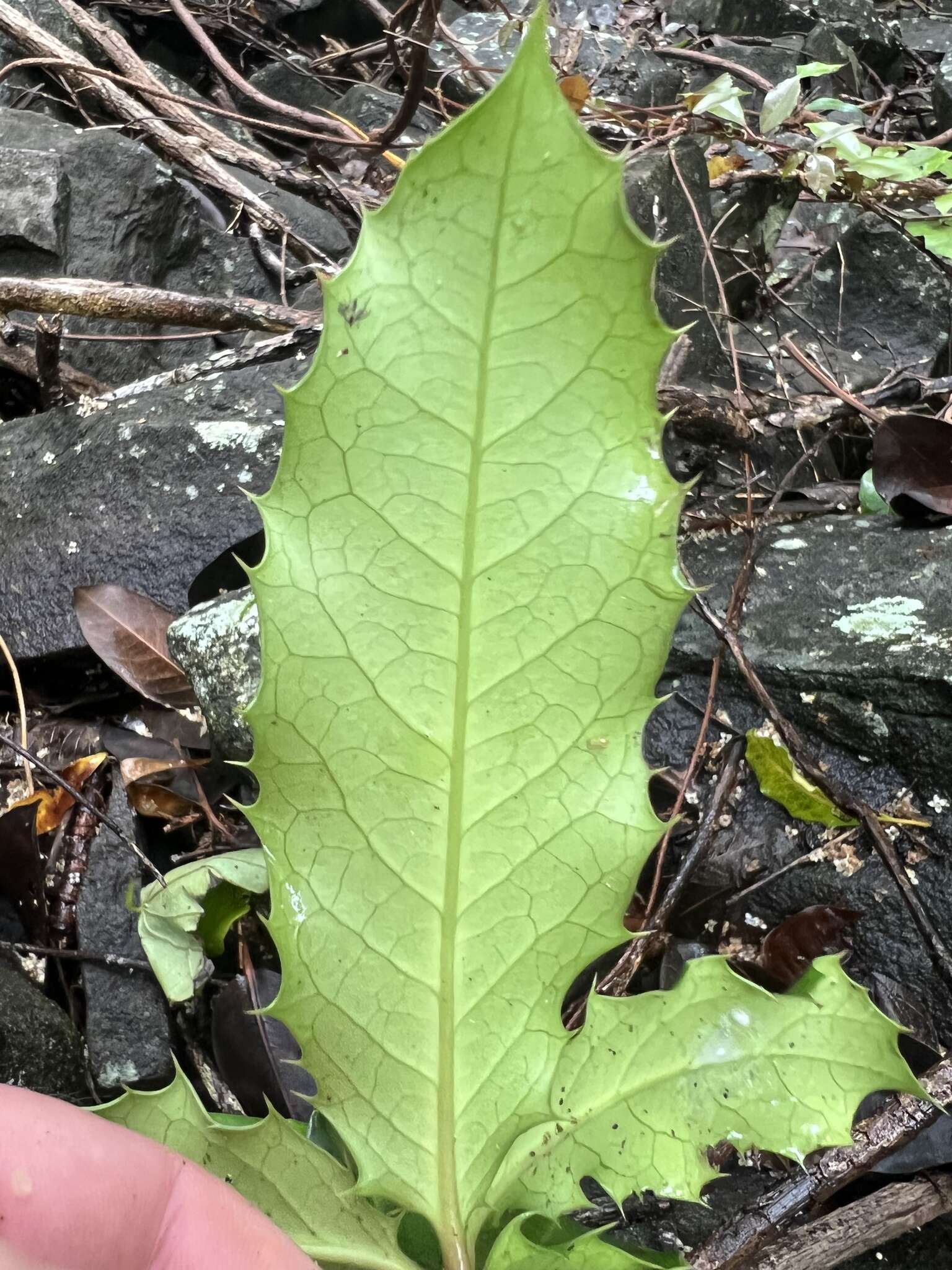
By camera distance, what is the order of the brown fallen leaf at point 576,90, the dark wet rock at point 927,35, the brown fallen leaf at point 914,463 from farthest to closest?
the dark wet rock at point 927,35 → the brown fallen leaf at point 576,90 → the brown fallen leaf at point 914,463

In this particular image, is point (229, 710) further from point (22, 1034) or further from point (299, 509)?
point (299, 509)

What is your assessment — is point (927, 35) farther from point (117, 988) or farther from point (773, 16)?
point (117, 988)

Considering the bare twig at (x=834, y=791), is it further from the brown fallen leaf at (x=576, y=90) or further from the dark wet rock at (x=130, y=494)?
the brown fallen leaf at (x=576, y=90)

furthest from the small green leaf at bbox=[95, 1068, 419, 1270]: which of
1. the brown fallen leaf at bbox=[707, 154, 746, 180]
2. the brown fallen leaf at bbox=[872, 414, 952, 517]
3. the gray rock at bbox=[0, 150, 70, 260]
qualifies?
the brown fallen leaf at bbox=[707, 154, 746, 180]

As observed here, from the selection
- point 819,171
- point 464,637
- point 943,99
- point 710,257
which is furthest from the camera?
point 943,99

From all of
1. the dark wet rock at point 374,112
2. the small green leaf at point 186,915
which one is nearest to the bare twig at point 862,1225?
the small green leaf at point 186,915

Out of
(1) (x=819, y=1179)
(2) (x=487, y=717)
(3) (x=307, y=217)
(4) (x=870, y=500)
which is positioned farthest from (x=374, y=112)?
(1) (x=819, y=1179)
